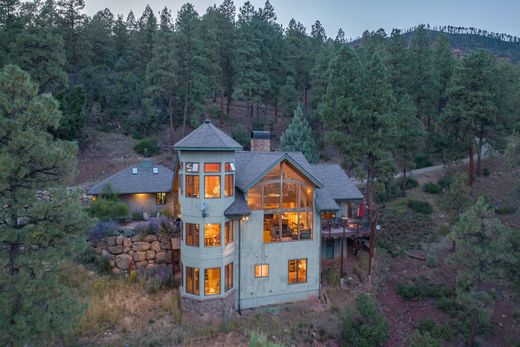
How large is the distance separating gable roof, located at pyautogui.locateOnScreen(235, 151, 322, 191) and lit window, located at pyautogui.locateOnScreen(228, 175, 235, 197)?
513 millimetres

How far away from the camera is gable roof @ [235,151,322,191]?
19281 mm

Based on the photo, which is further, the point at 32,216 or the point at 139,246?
the point at 139,246

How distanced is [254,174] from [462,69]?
28.7 meters

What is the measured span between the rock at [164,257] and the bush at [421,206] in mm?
22614

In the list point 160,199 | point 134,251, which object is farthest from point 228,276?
point 160,199

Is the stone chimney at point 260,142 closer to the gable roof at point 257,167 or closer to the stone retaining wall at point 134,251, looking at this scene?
the gable roof at point 257,167

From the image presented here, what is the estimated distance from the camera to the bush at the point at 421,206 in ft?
110

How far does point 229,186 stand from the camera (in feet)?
63.0

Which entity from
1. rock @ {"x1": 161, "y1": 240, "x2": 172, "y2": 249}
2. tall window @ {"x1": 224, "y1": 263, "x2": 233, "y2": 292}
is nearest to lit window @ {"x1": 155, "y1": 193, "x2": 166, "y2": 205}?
rock @ {"x1": 161, "y1": 240, "x2": 172, "y2": 249}

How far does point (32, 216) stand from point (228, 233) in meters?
9.15

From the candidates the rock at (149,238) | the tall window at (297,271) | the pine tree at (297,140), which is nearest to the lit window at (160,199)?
the rock at (149,238)

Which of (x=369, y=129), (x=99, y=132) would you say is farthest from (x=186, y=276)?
(x=99, y=132)

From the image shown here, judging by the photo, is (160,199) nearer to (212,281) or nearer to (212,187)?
(212,187)

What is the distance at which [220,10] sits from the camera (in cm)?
5206
